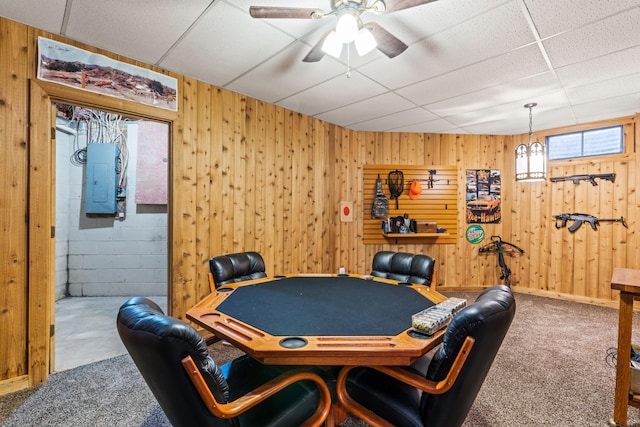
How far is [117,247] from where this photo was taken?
4.91 meters

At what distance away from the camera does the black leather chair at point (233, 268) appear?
8.86ft

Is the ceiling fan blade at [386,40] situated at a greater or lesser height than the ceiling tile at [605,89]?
lesser

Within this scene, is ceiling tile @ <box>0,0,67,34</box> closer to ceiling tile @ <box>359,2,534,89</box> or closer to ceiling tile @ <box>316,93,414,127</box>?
ceiling tile @ <box>359,2,534,89</box>

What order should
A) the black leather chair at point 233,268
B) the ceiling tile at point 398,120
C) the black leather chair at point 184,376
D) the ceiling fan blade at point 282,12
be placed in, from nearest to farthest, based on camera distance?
1. the black leather chair at point 184,376
2. the ceiling fan blade at point 282,12
3. the black leather chair at point 233,268
4. the ceiling tile at point 398,120

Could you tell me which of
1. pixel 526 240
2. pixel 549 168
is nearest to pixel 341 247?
pixel 526 240

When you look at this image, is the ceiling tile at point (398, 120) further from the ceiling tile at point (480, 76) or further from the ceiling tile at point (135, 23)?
the ceiling tile at point (135, 23)

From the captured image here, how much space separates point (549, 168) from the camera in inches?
198


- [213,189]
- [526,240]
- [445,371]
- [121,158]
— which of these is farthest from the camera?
[526,240]

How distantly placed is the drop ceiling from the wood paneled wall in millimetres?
434

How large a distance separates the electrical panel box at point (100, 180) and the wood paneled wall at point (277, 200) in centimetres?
242

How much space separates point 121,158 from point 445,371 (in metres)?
5.50

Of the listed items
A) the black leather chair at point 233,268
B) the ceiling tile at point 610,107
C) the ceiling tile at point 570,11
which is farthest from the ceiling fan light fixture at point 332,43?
the ceiling tile at point 610,107

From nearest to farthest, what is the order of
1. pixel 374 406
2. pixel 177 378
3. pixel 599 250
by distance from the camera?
pixel 177 378 → pixel 374 406 → pixel 599 250

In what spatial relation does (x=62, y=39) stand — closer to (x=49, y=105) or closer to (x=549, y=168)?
(x=49, y=105)
